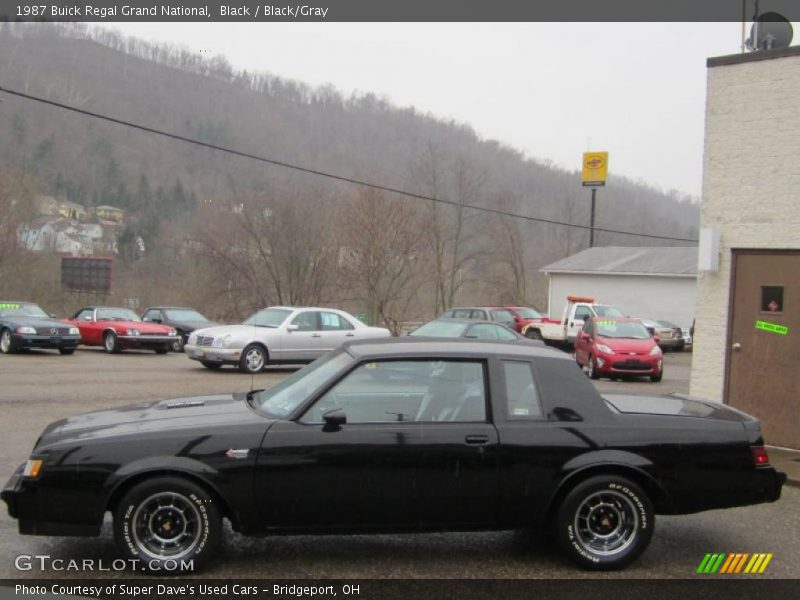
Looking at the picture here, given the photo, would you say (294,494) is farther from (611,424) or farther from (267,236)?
(267,236)

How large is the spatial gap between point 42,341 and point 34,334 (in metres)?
0.28

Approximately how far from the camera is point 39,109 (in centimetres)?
5969

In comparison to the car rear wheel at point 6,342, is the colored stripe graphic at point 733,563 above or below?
above

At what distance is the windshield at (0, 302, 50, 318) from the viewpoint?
2288 cm

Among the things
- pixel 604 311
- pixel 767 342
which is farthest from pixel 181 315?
pixel 767 342

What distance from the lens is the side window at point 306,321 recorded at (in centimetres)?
1920

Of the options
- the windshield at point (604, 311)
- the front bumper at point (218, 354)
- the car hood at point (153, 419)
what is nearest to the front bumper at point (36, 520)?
the car hood at point (153, 419)

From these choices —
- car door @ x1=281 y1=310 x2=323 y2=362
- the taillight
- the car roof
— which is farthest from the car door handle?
car door @ x1=281 y1=310 x2=323 y2=362

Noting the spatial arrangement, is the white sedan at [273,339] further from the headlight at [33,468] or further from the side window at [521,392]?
the headlight at [33,468]

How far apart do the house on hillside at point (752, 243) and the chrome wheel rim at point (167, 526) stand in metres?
6.98

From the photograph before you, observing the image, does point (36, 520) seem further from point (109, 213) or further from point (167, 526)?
point (109, 213)

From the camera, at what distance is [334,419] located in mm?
5098

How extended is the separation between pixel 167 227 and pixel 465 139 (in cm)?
2695

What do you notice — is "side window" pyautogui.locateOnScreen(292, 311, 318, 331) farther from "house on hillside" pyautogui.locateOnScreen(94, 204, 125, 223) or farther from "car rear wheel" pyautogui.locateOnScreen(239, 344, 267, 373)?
"house on hillside" pyautogui.locateOnScreen(94, 204, 125, 223)
